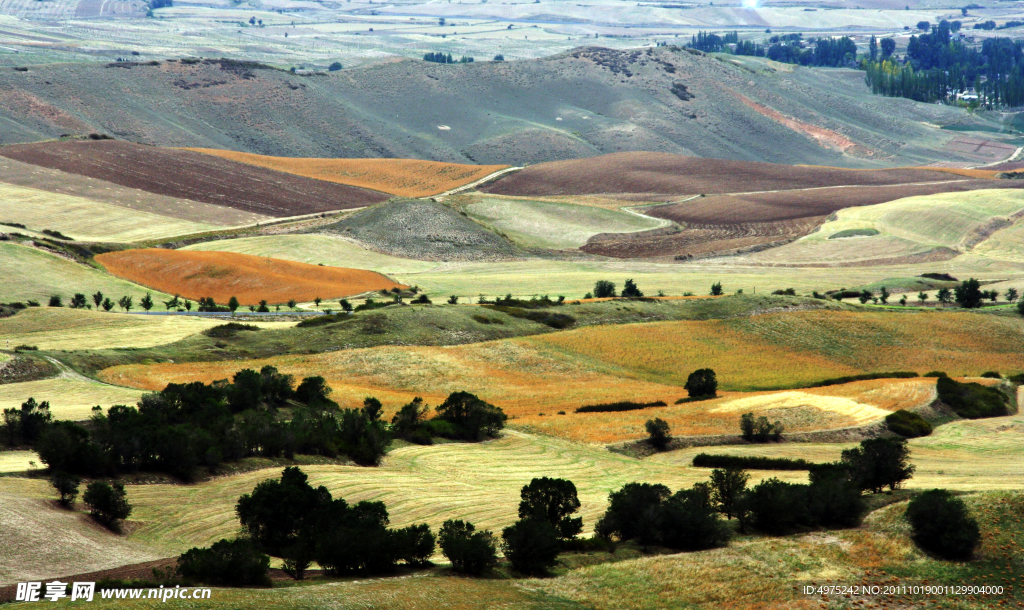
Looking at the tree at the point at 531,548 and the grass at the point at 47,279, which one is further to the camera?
the grass at the point at 47,279

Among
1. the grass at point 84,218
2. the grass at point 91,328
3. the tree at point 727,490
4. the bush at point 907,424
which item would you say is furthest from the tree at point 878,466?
the grass at point 84,218

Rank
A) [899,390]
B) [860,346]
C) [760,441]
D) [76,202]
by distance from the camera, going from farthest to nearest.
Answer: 1. [76,202]
2. [860,346]
3. [899,390]
4. [760,441]

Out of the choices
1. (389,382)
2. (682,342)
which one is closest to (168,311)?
(389,382)

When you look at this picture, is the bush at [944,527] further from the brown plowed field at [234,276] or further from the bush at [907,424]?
the brown plowed field at [234,276]

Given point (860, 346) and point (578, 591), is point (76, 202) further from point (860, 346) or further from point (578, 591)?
point (578, 591)

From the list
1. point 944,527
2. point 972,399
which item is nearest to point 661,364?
point 972,399

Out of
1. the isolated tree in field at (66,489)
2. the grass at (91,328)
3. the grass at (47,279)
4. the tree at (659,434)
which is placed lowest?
the tree at (659,434)

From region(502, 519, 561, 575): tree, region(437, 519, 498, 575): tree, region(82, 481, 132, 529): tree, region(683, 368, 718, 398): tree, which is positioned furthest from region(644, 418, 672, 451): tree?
region(82, 481, 132, 529): tree
